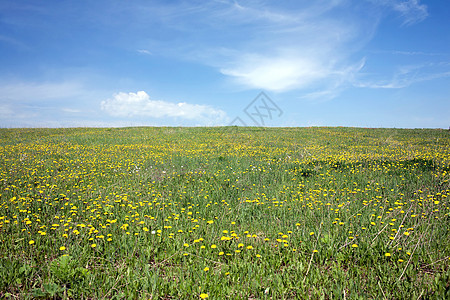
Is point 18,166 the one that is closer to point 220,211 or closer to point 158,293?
point 220,211

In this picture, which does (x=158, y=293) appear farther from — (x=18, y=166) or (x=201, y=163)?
(x=18, y=166)

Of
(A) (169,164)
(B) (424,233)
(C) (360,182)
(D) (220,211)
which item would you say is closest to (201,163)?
(A) (169,164)

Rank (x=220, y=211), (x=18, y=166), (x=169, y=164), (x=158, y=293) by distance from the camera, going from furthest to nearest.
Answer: (x=169, y=164), (x=18, y=166), (x=220, y=211), (x=158, y=293)

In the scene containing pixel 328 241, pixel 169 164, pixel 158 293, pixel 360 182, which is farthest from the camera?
pixel 169 164

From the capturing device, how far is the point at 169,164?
971 centimetres

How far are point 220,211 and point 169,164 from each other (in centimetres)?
521

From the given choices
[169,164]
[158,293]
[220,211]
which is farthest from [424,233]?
[169,164]

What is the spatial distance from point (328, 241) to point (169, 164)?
7.25m

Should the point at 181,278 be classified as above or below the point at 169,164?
below

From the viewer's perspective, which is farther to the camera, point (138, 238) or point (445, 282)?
Result: point (138, 238)

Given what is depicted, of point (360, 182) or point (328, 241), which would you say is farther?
point (360, 182)

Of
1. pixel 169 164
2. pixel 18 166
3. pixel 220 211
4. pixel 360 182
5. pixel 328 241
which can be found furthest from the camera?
pixel 169 164

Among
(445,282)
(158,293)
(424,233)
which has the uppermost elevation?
(424,233)

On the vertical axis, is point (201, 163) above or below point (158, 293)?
above
